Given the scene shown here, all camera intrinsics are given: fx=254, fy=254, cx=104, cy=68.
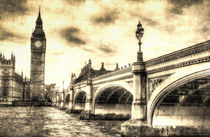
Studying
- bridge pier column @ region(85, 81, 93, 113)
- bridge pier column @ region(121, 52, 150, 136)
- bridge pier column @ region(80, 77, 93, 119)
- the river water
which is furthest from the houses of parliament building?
bridge pier column @ region(121, 52, 150, 136)

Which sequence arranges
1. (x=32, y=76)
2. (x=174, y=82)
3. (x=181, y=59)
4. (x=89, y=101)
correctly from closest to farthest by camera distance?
(x=181, y=59) → (x=174, y=82) → (x=89, y=101) → (x=32, y=76)

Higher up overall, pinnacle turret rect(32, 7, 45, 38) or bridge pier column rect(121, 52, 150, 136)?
pinnacle turret rect(32, 7, 45, 38)

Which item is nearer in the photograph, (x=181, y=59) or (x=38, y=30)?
(x=181, y=59)

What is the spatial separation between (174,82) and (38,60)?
112 m

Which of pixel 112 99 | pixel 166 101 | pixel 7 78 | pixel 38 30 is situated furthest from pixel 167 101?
pixel 38 30

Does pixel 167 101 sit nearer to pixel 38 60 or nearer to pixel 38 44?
pixel 38 60

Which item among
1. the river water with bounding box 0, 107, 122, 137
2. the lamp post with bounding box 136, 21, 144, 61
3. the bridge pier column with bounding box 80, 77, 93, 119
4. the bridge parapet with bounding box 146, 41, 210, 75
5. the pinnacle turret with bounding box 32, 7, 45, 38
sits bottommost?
the river water with bounding box 0, 107, 122, 137

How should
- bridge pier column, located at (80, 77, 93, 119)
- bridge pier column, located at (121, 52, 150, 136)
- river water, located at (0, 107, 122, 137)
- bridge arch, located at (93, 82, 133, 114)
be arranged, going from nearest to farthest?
bridge pier column, located at (121, 52, 150, 136) < river water, located at (0, 107, 122, 137) < bridge arch, located at (93, 82, 133, 114) < bridge pier column, located at (80, 77, 93, 119)

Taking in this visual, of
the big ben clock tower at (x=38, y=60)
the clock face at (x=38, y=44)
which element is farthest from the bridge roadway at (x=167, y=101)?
the clock face at (x=38, y=44)

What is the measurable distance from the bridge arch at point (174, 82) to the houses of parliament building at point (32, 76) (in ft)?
292

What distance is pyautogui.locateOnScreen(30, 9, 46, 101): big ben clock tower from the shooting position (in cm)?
11681

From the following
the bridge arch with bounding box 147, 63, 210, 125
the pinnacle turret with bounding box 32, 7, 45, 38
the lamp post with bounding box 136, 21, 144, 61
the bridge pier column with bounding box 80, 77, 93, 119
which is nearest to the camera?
the bridge arch with bounding box 147, 63, 210, 125

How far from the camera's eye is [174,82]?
1695 centimetres

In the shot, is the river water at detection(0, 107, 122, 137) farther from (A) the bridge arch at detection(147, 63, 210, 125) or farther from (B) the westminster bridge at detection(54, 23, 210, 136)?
(A) the bridge arch at detection(147, 63, 210, 125)
